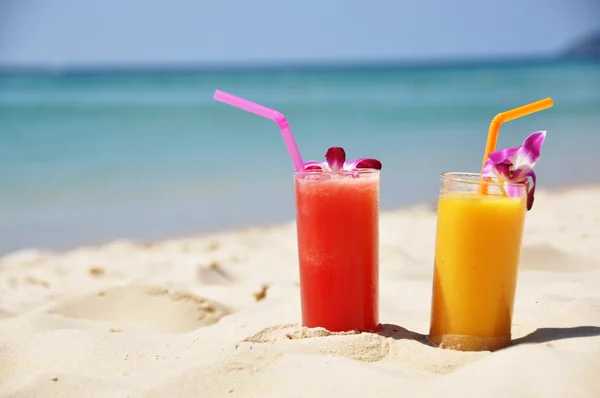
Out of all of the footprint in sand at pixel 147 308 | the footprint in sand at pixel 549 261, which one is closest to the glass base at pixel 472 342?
the footprint in sand at pixel 147 308

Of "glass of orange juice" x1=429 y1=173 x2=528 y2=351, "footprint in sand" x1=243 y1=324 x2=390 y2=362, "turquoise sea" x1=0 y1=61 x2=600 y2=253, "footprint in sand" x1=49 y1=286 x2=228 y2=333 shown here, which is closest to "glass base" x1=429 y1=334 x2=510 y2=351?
"glass of orange juice" x1=429 y1=173 x2=528 y2=351

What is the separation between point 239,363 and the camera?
1741mm

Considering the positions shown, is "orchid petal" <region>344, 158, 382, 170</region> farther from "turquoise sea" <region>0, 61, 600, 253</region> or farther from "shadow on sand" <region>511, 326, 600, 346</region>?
"turquoise sea" <region>0, 61, 600, 253</region>

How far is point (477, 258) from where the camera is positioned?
5.98ft

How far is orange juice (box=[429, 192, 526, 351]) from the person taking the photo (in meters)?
1.80

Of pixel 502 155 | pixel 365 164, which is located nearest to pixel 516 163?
pixel 502 155

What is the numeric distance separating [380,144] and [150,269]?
6.18 meters

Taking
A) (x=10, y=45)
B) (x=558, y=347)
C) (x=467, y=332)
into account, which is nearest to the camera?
(x=558, y=347)

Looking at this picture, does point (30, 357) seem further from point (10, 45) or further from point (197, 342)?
point (10, 45)

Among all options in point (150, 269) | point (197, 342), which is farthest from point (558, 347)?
point (150, 269)

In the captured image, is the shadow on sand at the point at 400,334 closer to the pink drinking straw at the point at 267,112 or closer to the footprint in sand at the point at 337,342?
the footprint in sand at the point at 337,342

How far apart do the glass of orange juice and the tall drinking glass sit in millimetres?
224

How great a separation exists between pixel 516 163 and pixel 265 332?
919mm

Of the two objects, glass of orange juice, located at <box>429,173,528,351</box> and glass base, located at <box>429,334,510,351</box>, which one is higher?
glass of orange juice, located at <box>429,173,528,351</box>
